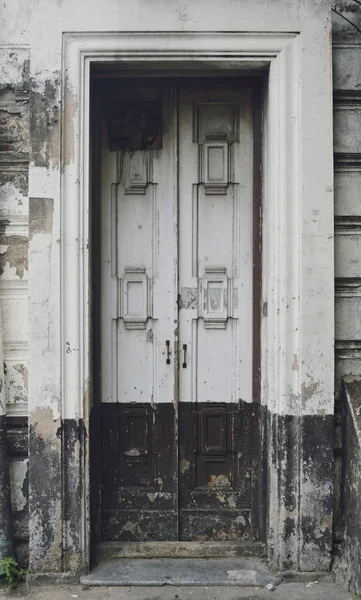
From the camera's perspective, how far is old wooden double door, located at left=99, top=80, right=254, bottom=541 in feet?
12.9

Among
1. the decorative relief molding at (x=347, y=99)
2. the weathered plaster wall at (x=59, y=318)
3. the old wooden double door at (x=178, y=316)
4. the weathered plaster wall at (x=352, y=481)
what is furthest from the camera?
the old wooden double door at (x=178, y=316)

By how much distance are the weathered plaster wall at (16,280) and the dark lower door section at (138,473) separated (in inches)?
21.5

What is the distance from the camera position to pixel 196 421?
3.95 meters

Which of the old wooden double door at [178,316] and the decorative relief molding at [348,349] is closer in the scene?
the decorative relief molding at [348,349]

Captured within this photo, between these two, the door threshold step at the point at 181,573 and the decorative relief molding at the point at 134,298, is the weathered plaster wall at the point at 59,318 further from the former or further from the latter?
the decorative relief molding at the point at 134,298

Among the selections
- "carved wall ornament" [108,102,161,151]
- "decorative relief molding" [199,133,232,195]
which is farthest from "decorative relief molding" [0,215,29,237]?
"decorative relief molding" [199,133,232,195]

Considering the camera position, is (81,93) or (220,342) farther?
(220,342)

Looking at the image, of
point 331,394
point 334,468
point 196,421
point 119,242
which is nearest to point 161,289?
point 119,242

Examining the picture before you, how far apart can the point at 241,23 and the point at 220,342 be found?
2.04m

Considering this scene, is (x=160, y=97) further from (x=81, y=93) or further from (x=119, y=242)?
(x=119, y=242)

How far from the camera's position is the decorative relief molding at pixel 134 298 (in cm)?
394

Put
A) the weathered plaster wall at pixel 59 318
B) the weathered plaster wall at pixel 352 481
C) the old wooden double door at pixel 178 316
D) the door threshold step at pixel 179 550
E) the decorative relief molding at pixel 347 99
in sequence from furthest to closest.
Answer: the old wooden double door at pixel 178 316
the door threshold step at pixel 179 550
the decorative relief molding at pixel 347 99
the weathered plaster wall at pixel 59 318
the weathered plaster wall at pixel 352 481

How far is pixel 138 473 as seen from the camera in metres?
3.97

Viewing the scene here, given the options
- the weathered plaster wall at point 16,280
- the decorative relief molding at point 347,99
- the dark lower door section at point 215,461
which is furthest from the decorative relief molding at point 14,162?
the decorative relief molding at point 347,99
